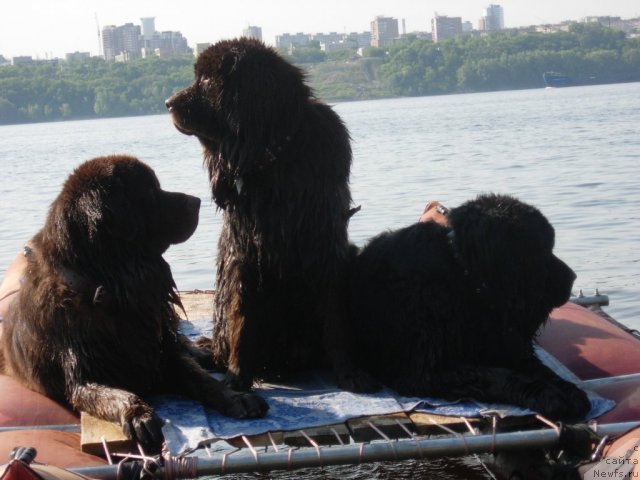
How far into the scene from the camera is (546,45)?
199 ft

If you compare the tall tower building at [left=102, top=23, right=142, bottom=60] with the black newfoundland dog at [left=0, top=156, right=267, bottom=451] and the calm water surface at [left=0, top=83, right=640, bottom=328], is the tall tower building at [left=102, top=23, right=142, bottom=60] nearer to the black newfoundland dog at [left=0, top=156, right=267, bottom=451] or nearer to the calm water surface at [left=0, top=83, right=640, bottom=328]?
A: the calm water surface at [left=0, top=83, right=640, bottom=328]

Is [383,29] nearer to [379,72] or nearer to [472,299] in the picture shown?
[379,72]

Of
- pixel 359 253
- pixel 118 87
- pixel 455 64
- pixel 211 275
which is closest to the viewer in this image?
pixel 359 253

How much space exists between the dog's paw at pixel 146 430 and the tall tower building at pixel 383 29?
79.5 m

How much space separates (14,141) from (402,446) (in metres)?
36.0

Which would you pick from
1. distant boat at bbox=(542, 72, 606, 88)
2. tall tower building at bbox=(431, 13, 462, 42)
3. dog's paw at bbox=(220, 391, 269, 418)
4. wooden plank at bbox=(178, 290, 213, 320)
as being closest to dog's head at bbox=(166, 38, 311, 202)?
dog's paw at bbox=(220, 391, 269, 418)

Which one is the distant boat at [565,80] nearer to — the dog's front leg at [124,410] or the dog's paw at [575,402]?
the dog's paw at [575,402]

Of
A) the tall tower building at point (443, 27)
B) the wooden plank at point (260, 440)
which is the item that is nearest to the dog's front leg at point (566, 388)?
the wooden plank at point (260, 440)

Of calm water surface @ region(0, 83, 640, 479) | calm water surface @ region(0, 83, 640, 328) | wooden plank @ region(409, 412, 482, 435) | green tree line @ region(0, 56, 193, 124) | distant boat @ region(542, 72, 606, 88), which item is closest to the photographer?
wooden plank @ region(409, 412, 482, 435)

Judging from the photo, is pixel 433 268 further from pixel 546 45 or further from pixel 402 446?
pixel 546 45

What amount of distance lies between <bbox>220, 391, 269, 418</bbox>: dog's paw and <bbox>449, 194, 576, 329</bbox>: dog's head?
3.63ft

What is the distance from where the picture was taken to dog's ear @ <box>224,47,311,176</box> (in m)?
4.68

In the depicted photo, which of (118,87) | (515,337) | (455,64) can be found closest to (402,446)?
(515,337)

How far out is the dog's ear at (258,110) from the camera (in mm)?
4684
